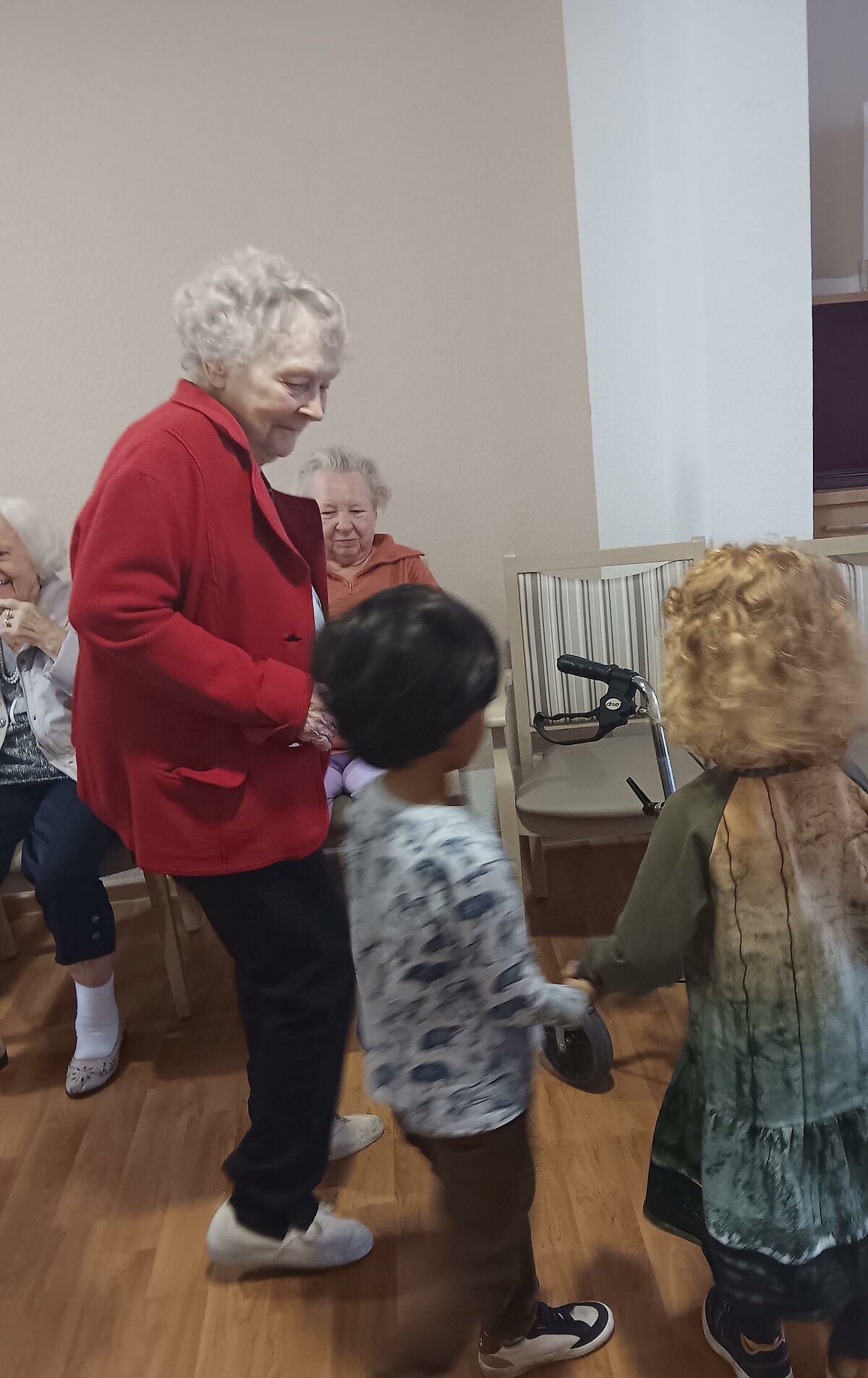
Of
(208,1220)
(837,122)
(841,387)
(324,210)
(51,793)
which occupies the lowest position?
(208,1220)

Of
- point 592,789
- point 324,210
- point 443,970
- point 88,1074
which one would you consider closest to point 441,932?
point 443,970

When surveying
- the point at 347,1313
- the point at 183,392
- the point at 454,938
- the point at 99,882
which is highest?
the point at 183,392

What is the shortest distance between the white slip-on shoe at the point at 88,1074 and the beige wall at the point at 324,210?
1420 millimetres

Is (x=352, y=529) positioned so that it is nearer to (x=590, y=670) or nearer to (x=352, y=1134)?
(x=590, y=670)

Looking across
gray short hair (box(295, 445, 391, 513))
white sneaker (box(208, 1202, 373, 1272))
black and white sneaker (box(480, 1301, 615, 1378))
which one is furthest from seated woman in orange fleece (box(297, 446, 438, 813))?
black and white sneaker (box(480, 1301, 615, 1378))

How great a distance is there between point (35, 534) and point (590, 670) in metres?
1.32

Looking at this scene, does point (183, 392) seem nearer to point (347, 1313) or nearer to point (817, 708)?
point (817, 708)

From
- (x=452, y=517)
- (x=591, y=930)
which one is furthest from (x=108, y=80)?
(x=591, y=930)

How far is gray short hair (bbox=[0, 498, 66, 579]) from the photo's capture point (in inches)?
85.8

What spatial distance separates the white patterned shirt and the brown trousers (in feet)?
0.14

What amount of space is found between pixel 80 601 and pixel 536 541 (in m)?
1.83

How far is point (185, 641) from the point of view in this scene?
122 cm

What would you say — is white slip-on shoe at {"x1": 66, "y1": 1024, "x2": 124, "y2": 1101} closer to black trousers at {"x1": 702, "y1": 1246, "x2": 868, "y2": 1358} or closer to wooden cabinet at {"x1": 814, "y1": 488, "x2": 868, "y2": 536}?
black trousers at {"x1": 702, "y1": 1246, "x2": 868, "y2": 1358}

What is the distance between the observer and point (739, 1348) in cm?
125
